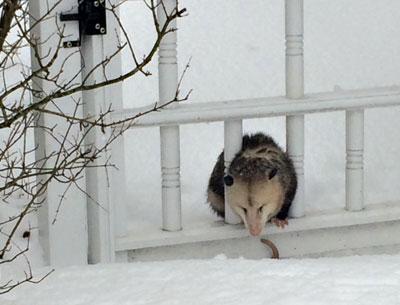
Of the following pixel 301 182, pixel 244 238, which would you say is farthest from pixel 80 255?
pixel 301 182

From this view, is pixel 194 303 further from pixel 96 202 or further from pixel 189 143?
pixel 189 143

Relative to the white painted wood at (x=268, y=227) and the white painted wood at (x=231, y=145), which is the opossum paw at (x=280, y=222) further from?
the white painted wood at (x=231, y=145)

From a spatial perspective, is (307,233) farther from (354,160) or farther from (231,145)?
(231,145)

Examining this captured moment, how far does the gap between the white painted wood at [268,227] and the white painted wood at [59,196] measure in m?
0.22

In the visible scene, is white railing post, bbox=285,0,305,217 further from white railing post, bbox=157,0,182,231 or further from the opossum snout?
white railing post, bbox=157,0,182,231

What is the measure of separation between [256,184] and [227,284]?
1.89 meters

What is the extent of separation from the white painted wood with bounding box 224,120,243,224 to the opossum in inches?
1.0

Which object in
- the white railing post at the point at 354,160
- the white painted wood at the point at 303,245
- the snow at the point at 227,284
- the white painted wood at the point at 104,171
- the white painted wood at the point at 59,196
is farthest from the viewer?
the white railing post at the point at 354,160

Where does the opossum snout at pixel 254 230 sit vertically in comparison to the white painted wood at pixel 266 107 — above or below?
below

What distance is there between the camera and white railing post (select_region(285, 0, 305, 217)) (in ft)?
15.9

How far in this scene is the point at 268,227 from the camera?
5.04m

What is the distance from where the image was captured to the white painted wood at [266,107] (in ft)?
15.5

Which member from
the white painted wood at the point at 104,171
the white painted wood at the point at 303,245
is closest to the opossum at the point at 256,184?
the white painted wood at the point at 303,245

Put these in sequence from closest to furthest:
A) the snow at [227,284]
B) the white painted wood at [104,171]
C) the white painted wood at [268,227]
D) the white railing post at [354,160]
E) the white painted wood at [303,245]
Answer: the snow at [227,284]
the white painted wood at [104,171]
the white painted wood at [268,227]
the white painted wood at [303,245]
the white railing post at [354,160]
